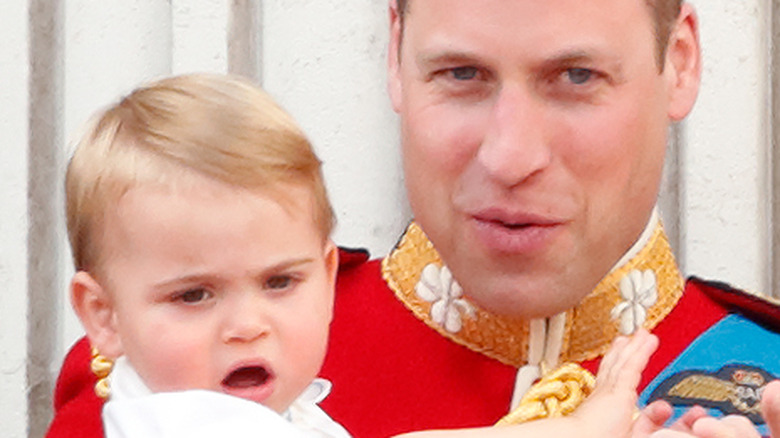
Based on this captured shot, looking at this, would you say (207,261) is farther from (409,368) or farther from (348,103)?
(348,103)

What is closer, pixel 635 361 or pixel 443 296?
pixel 635 361

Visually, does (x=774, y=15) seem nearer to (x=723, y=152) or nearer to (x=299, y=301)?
(x=723, y=152)

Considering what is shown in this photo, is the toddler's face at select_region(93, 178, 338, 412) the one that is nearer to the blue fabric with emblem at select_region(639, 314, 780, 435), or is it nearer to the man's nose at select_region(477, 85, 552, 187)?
the man's nose at select_region(477, 85, 552, 187)

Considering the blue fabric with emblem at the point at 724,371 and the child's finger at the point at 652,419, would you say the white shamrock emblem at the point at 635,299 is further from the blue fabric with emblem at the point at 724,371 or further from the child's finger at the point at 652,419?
the child's finger at the point at 652,419

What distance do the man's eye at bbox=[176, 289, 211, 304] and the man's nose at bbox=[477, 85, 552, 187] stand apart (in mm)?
253

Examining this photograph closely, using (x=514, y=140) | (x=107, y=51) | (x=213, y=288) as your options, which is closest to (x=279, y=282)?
(x=213, y=288)

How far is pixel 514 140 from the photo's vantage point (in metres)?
0.95

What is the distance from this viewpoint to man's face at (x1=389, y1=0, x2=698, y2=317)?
3.19 feet

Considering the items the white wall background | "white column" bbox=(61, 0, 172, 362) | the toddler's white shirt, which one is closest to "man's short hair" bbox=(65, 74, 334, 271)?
the toddler's white shirt

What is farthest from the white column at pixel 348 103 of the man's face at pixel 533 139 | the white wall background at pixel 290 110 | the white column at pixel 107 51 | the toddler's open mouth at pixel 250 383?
the toddler's open mouth at pixel 250 383

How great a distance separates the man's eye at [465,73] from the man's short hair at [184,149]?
20 centimetres

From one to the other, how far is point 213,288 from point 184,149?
9 centimetres

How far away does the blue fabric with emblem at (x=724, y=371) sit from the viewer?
0.99m

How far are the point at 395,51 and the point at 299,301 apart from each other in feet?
1.28
